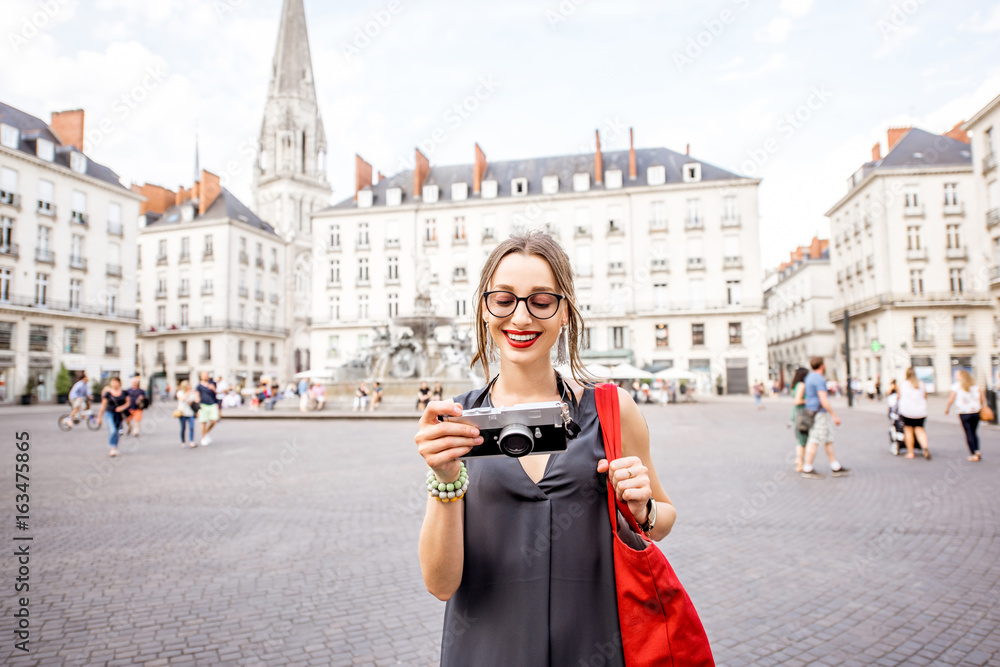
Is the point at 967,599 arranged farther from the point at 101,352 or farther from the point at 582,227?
the point at 101,352

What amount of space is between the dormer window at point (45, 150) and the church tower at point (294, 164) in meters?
26.8

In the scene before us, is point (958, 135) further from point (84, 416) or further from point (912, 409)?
point (84, 416)

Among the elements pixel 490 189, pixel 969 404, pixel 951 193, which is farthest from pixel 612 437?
pixel 951 193

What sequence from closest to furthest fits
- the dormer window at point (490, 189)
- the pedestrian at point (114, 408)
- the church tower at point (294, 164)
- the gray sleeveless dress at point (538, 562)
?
the gray sleeveless dress at point (538, 562) < the pedestrian at point (114, 408) < the dormer window at point (490, 189) < the church tower at point (294, 164)

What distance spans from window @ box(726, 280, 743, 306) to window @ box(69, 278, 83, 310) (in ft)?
164

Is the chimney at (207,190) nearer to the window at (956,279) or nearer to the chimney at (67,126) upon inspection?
A: the chimney at (67,126)

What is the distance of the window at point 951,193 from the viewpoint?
45.1 metres

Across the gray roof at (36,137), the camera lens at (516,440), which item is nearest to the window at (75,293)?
the gray roof at (36,137)

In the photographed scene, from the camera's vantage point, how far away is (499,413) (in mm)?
1486

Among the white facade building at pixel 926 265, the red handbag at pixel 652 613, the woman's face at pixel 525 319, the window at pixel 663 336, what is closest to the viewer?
the red handbag at pixel 652 613

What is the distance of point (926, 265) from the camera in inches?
1775

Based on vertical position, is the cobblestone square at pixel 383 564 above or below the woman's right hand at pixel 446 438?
below

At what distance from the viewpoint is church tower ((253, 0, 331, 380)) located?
69688mm

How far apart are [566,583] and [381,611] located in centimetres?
312
